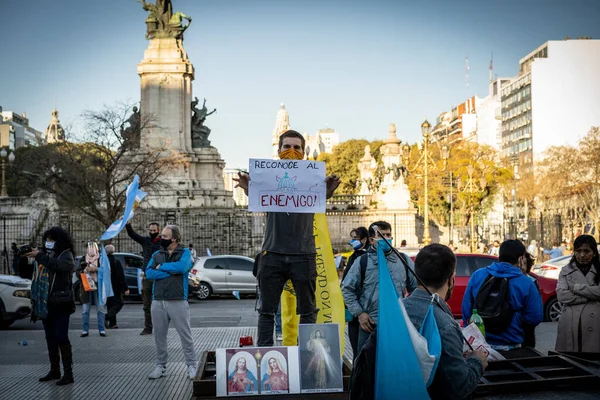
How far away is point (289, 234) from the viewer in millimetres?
6531

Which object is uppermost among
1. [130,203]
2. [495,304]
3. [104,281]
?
[130,203]

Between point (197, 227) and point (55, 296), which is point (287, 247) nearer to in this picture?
point (55, 296)

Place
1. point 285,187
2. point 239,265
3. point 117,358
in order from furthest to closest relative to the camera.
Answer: point 239,265 < point 117,358 < point 285,187

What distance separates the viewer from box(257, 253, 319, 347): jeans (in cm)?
643

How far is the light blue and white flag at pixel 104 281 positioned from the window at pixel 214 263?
29.2ft

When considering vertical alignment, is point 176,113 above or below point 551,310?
above

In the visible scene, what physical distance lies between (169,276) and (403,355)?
5.60 m

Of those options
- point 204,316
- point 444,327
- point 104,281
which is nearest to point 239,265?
point 204,316

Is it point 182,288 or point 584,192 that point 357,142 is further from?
point 182,288

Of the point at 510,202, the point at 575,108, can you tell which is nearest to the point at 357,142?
the point at 510,202

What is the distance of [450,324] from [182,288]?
18.5 ft

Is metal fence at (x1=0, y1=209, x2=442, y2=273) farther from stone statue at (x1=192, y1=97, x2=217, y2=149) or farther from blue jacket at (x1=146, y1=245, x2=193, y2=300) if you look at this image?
blue jacket at (x1=146, y1=245, x2=193, y2=300)

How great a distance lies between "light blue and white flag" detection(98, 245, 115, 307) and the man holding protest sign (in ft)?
27.9

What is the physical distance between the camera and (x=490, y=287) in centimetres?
619
